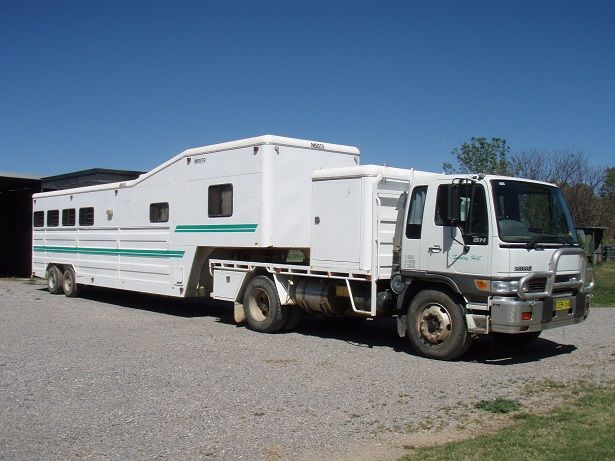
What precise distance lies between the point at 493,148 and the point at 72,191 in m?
19.9

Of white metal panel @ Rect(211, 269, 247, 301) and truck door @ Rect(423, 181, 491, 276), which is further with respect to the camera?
white metal panel @ Rect(211, 269, 247, 301)

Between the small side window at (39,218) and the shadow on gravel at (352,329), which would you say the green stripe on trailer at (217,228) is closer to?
the shadow on gravel at (352,329)

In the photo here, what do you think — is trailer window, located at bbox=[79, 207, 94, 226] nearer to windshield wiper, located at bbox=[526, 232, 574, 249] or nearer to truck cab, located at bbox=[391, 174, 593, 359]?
truck cab, located at bbox=[391, 174, 593, 359]

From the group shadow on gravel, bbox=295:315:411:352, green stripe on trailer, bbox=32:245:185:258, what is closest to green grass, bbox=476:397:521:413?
shadow on gravel, bbox=295:315:411:352

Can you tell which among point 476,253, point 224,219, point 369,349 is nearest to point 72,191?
point 224,219

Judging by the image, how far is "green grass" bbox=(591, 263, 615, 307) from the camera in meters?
17.8

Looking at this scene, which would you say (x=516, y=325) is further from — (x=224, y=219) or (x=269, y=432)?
(x=224, y=219)

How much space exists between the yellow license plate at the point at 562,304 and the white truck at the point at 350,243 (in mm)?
25

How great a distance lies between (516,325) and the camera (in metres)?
8.55

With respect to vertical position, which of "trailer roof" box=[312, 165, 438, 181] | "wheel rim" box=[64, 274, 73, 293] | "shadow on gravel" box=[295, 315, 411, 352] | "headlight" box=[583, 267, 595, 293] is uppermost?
"trailer roof" box=[312, 165, 438, 181]

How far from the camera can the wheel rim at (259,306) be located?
1212 cm

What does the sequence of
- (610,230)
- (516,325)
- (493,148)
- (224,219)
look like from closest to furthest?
1. (516,325)
2. (224,219)
3. (493,148)
4. (610,230)

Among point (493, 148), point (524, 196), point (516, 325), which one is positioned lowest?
point (516, 325)

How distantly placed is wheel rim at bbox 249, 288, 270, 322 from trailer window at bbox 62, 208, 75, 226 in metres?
7.92
